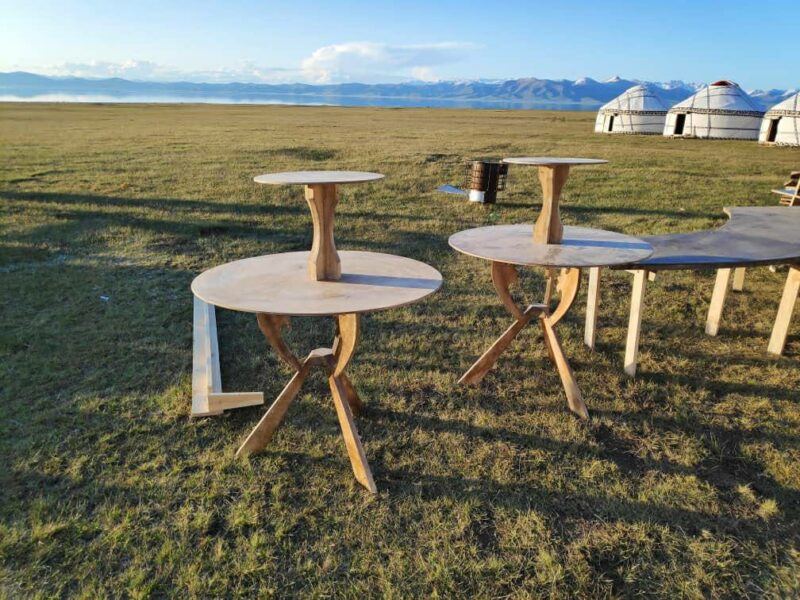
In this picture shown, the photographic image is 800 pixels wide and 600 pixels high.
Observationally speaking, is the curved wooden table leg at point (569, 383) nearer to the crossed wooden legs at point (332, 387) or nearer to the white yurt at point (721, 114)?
the crossed wooden legs at point (332, 387)

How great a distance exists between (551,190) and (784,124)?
2576cm

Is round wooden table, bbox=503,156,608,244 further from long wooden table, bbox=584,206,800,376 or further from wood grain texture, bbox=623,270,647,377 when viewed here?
wood grain texture, bbox=623,270,647,377

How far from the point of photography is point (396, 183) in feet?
35.8

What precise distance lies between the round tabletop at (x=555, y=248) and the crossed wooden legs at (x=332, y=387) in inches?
38.9

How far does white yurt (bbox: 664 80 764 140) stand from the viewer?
25.6m

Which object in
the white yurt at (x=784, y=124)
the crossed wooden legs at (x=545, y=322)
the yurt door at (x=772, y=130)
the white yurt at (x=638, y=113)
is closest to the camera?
the crossed wooden legs at (x=545, y=322)

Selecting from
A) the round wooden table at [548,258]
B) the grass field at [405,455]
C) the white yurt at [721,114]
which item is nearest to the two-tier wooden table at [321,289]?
the grass field at [405,455]

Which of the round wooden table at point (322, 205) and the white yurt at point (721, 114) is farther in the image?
the white yurt at point (721, 114)

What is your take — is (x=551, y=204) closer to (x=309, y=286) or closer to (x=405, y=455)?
(x=309, y=286)

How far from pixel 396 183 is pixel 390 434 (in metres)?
8.32

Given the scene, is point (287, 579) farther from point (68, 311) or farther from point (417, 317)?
point (68, 311)

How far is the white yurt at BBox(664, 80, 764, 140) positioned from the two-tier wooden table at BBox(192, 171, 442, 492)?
28963mm

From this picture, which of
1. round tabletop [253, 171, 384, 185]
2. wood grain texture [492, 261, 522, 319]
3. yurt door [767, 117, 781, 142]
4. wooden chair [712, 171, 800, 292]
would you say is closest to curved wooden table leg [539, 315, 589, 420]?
wood grain texture [492, 261, 522, 319]

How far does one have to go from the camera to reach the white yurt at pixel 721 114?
25.6m
